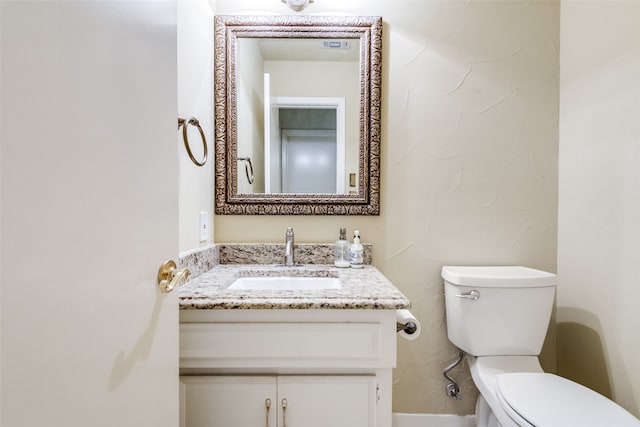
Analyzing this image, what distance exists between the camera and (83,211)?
17.0 inches

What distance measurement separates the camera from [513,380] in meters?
1.08

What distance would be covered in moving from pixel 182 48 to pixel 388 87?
84 cm

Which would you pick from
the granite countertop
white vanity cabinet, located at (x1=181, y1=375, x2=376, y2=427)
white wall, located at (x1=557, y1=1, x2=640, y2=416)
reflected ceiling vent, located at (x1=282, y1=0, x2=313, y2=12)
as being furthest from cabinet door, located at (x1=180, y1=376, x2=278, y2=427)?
reflected ceiling vent, located at (x1=282, y1=0, x2=313, y2=12)

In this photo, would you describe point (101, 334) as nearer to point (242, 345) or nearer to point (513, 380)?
point (242, 345)

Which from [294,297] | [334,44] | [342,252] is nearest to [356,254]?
[342,252]

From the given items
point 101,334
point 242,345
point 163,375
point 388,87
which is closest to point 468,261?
point 388,87

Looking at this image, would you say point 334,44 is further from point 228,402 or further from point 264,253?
point 228,402

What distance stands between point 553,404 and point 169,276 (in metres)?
1.12

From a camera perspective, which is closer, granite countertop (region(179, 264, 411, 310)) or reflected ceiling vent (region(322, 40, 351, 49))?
granite countertop (region(179, 264, 411, 310))

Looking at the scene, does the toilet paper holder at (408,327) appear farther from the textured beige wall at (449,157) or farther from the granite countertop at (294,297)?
the textured beige wall at (449,157)

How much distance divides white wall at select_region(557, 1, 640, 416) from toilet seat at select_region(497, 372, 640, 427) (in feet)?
0.98

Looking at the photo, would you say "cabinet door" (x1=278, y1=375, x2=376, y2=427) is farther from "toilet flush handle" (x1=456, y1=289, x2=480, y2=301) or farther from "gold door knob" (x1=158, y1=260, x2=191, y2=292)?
"toilet flush handle" (x1=456, y1=289, x2=480, y2=301)

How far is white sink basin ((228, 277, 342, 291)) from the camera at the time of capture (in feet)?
4.06

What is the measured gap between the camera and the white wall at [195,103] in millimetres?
1081
